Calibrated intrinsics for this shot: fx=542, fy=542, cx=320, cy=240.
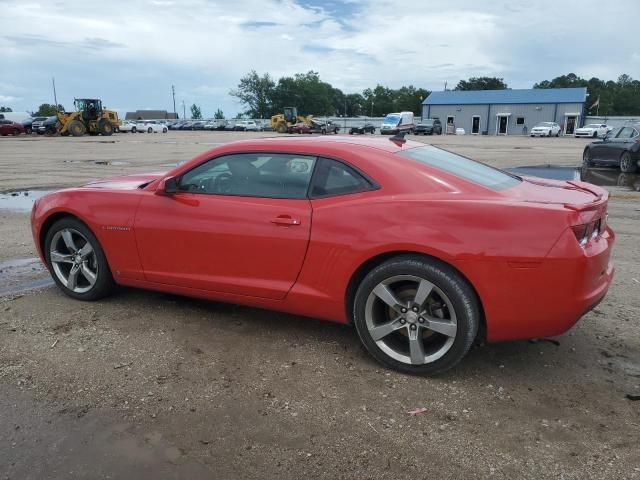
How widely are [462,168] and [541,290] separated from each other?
3.87 ft

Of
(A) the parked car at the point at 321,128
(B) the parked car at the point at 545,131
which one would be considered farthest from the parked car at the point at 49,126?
(B) the parked car at the point at 545,131

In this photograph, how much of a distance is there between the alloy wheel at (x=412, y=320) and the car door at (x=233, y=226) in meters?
0.62

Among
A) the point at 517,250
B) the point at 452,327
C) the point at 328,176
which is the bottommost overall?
the point at 452,327

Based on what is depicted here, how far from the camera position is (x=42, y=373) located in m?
3.49

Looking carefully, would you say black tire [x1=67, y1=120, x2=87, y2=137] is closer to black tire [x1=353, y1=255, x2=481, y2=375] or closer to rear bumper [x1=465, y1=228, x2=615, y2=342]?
black tire [x1=353, y1=255, x2=481, y2=375]

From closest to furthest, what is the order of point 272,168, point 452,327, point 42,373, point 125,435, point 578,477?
point 578,477
point 125,435
point 452,327
point 42,373
point 272,168

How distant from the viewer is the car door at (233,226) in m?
3.69

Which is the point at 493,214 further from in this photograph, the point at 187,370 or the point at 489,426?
the point at 187,370

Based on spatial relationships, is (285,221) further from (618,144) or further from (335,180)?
(618,144)

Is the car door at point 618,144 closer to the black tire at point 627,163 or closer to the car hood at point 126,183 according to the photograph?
the black tire at point 627,163

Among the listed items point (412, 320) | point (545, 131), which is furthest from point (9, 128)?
point (545, 131)

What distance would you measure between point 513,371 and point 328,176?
177 centimetres

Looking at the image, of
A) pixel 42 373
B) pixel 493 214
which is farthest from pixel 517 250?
pixel 42 373

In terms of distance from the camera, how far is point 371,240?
133 inches
